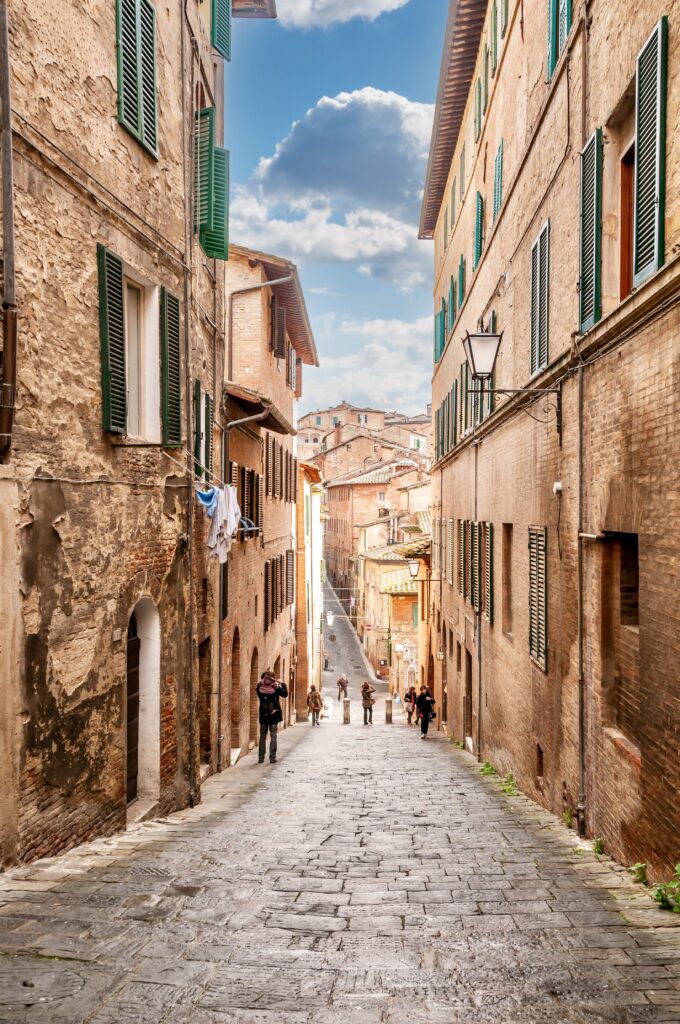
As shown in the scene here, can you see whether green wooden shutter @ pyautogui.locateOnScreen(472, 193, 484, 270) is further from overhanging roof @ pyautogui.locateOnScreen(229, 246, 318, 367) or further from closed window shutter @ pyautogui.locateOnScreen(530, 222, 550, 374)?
closed window shutter @ pyautogui.locateOnScreen(530, 222, 550, 374)

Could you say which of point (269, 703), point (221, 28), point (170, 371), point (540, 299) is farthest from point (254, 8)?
point (269, 703)

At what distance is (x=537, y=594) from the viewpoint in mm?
10969

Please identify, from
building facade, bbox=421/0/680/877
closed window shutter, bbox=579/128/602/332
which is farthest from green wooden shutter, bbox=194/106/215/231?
closed window shutter, bbox=579/128/602/332

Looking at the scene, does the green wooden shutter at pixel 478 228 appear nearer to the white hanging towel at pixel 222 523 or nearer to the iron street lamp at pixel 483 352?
the iron street lamp at pixel 483 352

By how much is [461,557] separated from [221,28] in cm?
1195

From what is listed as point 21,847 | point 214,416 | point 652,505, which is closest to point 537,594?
point 652,505

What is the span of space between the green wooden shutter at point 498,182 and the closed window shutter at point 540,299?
382cm

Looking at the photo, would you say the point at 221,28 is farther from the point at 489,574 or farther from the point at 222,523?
the point at 489,574

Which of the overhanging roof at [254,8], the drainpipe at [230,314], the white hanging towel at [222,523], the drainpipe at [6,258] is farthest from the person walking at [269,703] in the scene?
the overhanging roof at [254,8]

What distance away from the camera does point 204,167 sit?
11328mm

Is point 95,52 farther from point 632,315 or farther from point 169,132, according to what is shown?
point 632,315

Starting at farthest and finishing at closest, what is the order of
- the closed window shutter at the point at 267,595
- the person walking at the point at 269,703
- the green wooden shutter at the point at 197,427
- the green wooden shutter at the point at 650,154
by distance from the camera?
the closed window shutter at the point at 267,595
the person walking at the point at 269,703
the green wooden shutter at the point at 197,427
the green wooden shutter at the point at 650,154

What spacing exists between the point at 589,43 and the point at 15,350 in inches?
246

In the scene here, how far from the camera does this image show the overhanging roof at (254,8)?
1670 centimetres
